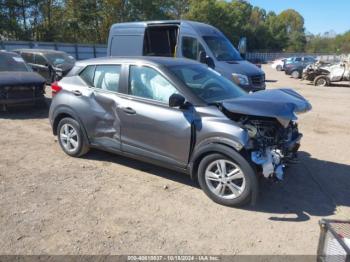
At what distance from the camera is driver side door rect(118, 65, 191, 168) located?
479cm

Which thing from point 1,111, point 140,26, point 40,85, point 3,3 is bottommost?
point 1,111

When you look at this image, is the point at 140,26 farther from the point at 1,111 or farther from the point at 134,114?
the point at 134,114

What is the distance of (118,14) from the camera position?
4738 centimetres

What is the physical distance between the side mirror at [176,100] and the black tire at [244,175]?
0.72 meters

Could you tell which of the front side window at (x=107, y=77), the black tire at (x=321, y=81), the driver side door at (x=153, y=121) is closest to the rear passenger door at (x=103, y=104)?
the front side window at (x=107, y=77)

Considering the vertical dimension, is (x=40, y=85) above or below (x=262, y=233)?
above

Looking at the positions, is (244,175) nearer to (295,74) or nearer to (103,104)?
(103,104)

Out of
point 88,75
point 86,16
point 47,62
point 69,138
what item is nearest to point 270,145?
point 88,75

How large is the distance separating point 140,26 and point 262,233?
868 centimetres

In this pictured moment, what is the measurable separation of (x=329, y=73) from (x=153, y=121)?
58.0ft

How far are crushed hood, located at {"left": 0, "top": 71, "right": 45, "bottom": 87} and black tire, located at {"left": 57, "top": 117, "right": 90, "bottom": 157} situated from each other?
3.69 meters

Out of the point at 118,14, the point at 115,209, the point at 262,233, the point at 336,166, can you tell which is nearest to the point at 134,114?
the point at 115,209

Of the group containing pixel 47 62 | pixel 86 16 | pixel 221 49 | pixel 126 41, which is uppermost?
pixel 86 16

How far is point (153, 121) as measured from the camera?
4.99 meters
